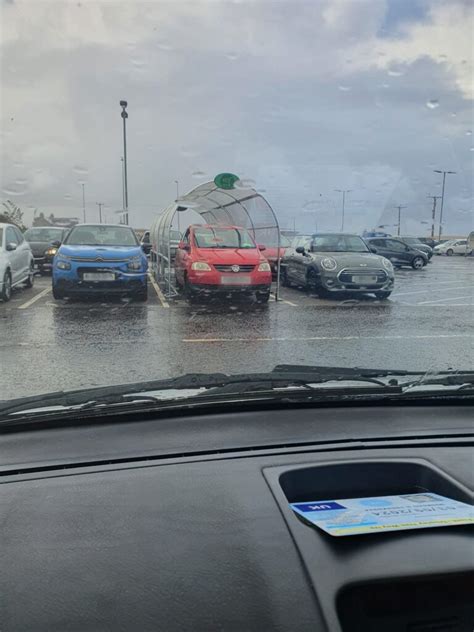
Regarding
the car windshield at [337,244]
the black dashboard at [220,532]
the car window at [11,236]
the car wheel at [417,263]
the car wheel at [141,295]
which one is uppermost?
the car window at [11,236]

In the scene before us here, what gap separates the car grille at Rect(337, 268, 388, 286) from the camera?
34.4ft

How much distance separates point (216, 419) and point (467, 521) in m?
1.12

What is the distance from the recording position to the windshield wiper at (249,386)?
2.65 metres

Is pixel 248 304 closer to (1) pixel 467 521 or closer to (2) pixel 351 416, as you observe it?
(2) pixel 351 416

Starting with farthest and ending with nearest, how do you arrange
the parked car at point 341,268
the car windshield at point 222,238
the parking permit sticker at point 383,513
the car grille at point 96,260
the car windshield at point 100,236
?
the car windshield at point 222,238
the parked car at point 341,268
the car windshield at point 100,236
the car grille at point 96,260
the parking permit sticker at point 383,513

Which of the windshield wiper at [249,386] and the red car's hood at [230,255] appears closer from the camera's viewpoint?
the windshield wiper at [249,386]

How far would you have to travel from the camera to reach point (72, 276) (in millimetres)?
9109

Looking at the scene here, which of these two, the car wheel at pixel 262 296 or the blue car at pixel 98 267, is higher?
the blue car at pixel 98 267

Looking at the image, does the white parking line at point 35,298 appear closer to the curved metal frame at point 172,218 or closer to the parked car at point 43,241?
the parked car at point 43,241

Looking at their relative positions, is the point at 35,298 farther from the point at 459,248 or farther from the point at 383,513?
the point at 459,248

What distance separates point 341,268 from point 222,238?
225 centimetres

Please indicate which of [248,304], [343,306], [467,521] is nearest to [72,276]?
[248,304]

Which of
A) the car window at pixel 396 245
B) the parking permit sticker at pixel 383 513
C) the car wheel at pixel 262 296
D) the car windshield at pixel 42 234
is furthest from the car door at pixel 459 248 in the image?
the parking permit sticker at pixel 383 513

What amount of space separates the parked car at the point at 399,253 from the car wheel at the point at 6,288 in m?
7.96
